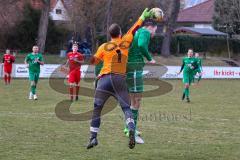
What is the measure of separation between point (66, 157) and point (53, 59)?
43.5 meters

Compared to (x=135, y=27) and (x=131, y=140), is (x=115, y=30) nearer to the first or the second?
(x=135, y=27)

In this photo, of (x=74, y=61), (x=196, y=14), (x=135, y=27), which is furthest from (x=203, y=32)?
(x=135, y=27)

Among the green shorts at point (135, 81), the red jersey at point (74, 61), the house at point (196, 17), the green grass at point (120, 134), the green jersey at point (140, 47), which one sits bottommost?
the green grass at point (120, 134)

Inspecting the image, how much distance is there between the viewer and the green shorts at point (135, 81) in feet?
36.9

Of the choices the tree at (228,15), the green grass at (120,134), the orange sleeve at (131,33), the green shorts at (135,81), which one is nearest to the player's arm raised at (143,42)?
the orange sleeve at (131,33)

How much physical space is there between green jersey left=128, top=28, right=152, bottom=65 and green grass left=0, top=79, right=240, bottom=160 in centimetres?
171

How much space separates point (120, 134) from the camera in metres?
12.6

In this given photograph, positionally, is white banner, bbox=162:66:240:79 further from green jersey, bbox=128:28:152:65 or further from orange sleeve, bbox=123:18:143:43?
orange sleeve, bbox=123:18:143:43

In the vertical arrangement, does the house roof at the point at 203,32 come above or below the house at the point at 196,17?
below

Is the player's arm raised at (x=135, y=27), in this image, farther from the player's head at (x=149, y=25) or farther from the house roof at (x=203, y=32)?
the house roof at (x=203, y=32)

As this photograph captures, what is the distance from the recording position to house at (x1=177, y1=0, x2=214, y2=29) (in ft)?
331

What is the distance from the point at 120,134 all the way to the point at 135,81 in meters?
1.81

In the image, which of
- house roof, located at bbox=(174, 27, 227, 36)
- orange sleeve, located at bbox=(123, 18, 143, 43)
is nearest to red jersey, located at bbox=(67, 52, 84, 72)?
orange sleeve, located at bbox=(123, 18, 143, 43)

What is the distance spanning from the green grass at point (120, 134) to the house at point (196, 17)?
82.6 m
